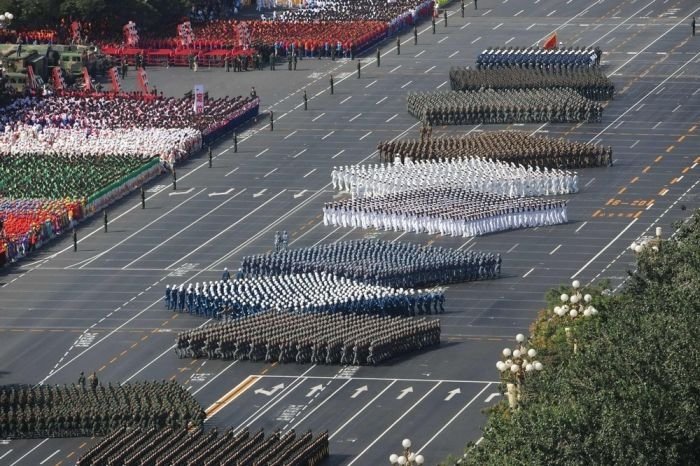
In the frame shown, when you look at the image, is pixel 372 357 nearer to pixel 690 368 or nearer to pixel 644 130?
pixel 690 368

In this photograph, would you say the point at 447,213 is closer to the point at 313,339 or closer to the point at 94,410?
the point at 313,339

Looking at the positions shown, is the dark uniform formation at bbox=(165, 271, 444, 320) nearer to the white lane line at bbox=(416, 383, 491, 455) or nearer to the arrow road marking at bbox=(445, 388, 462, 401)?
the arrow road marking at bbox=(445, 388, 462, 401)

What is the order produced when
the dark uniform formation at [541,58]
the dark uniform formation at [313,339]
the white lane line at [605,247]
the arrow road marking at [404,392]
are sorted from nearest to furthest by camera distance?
the arrow road marking at [404,392] < the dark uniform formation at [313,339] < the white lane line at [605,247] < the dark uniform formation at [541,58]

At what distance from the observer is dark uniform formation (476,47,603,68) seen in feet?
590

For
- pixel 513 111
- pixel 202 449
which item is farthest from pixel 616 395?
pixel 513 111

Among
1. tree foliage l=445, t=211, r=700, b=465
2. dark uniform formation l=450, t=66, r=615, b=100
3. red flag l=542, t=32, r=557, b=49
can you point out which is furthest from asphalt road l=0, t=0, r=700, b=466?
tree foliage l=445, t=211, r=700, b=465

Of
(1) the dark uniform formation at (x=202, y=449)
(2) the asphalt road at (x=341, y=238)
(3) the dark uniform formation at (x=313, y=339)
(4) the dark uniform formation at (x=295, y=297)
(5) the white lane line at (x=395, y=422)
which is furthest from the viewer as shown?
(4) the dark uniform formation at (x=295, y=297)

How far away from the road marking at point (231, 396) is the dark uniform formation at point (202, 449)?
5608 mm

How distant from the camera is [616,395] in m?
96.3

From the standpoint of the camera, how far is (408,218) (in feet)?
474

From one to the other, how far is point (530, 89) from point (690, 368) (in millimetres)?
75585

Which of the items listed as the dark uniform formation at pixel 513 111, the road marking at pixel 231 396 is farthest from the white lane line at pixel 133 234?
the road marking at pixel 231 396

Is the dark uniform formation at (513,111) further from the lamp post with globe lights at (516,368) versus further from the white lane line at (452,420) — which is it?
the lamp post with globe lights at (516,368)

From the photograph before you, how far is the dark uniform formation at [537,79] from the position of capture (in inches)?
6816
